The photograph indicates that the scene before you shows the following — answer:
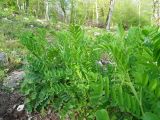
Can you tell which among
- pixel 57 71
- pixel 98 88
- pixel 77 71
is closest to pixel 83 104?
pixel 77 71

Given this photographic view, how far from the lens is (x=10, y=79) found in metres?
5.36

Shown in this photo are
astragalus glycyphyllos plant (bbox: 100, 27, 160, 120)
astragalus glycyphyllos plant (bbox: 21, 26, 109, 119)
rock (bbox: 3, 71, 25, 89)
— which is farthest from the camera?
rock (bbox: 3, 71, 25, 89)

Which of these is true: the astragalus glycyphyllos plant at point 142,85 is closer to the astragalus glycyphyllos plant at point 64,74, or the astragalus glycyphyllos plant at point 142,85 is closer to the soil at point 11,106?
the astragalus glycyphyllos plant at point 64,74

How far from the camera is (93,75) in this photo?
6.38 ft

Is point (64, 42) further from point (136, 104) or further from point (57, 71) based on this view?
point (136, 104)

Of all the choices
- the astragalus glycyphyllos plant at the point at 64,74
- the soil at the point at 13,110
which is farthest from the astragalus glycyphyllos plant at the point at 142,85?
the soil at the point at 13,110

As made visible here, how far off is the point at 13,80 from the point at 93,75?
11.2 ft

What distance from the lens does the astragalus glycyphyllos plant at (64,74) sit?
2738 millimetres

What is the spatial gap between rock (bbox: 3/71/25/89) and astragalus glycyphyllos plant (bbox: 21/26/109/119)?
1.15 meters

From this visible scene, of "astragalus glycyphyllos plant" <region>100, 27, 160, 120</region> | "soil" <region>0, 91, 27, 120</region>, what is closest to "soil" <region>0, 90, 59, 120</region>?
"soil" <region>0, 91, 27, 120</region>

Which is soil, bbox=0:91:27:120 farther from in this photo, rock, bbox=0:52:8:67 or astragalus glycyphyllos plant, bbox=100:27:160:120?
astragalus glycyphyllos plant, bbox=100:27:160:120

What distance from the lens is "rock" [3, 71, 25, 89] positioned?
196 inches

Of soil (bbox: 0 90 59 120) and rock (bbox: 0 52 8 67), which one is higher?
rock (bbox: 0 52 8 67)

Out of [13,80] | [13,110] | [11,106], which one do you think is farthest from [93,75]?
[13,80]
